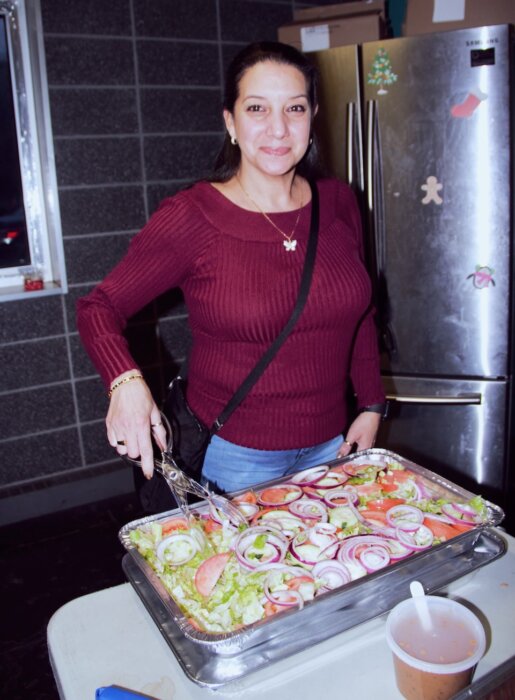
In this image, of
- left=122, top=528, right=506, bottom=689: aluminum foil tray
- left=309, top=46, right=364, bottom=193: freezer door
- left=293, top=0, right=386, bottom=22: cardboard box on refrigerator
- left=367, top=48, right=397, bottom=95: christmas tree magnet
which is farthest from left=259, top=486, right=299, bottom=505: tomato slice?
left=293, top=0, right=386, bottom=22: cardboard box on refrigerator

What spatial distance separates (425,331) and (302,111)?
1338mm

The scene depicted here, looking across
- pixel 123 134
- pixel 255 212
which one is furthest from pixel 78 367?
pixel 255 212

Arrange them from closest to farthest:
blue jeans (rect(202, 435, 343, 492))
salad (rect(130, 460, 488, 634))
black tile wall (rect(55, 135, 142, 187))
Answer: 1. salad (rect(130, 460, 488, 634))
2. blue jeans (rect(202, 435, 343, 492))
3. black tile wall (rect(55, 135, 142, 187))

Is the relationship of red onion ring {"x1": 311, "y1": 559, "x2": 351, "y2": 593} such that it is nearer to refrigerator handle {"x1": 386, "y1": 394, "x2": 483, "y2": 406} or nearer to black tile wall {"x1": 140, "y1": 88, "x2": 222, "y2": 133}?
refrigerator handle {"x1": 386, "y1": 394, "x2": 483, "y2": 406}

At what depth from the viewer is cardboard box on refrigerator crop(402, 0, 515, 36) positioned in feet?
7.84

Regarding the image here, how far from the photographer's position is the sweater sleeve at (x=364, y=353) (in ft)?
5.65

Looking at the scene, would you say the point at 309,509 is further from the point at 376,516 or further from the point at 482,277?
the point at 482,277

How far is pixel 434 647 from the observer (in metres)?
0.88

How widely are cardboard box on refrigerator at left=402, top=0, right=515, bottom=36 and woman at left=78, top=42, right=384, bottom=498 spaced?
122 cm

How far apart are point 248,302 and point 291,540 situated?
0.56m

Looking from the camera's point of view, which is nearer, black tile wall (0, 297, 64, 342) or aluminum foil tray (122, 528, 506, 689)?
aluminum foil tray (122, 528, 506, 689)

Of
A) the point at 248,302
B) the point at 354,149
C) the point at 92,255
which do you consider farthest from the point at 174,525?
the point at 92,255

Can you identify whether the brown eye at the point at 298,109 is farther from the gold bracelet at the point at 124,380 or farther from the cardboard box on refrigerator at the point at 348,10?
the cardboard box on refrigerator at the point at 348,10

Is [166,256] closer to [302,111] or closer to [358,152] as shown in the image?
[302,111]
